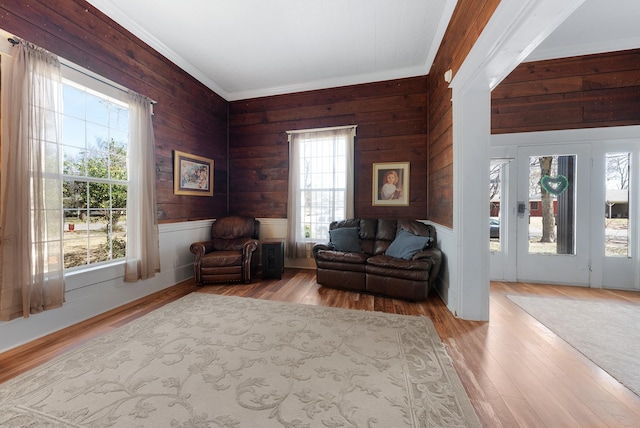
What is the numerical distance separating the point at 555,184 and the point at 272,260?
4460 mm

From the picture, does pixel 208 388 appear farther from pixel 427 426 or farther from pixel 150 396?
pixel 427 426

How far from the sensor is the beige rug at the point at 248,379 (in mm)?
1297

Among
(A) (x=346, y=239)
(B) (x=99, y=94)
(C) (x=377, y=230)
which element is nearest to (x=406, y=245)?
(C) (x=377, y=230)

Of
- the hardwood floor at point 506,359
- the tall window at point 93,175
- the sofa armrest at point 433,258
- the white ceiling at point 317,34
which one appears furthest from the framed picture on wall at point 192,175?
the sofa armrest at point 433,258

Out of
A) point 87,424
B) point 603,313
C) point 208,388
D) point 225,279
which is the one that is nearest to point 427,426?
point 208,388

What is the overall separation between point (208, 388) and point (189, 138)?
3.61m

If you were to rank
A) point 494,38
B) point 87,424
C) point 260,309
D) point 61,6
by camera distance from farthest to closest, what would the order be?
point 260,309
point 61,6
point 494,38
point 87,424

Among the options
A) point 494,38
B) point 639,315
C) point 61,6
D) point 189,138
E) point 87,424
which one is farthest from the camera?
point 189,138

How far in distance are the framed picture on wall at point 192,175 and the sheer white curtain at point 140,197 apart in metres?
0.56

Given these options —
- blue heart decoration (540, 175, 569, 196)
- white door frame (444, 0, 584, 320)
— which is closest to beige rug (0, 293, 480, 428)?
white door frame (444, 0, 584, 320)

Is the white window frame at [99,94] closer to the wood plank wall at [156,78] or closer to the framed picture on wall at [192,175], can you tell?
the wood plank wall at [156,78]

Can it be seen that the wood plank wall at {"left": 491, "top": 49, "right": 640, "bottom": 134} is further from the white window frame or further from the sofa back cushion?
the white window frame

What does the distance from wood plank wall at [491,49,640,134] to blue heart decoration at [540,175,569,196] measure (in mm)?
726

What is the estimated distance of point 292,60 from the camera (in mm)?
3625
